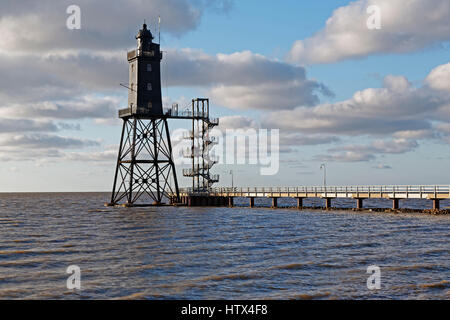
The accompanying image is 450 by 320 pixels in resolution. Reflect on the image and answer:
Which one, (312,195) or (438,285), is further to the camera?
(312,195)

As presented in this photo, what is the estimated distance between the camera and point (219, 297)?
1747 centimetres

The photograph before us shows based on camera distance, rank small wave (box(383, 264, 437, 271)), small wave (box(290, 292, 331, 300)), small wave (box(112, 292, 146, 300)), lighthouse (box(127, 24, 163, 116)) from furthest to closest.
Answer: lighthouse (box(127, 24, 163, 116)) < small wave (box(383, 264, 437, 271)) < small wave (box(112, 292, 146, 300)) < small wave (box(290, 292, 331, 300))

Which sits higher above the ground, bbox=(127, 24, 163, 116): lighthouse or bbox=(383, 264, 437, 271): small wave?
bbox=(127, 24, 163, 116): lighthouse

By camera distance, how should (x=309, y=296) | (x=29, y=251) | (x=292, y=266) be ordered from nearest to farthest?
(x=309, y=296) < (x=292, y=266) < (x=29, y=251)
